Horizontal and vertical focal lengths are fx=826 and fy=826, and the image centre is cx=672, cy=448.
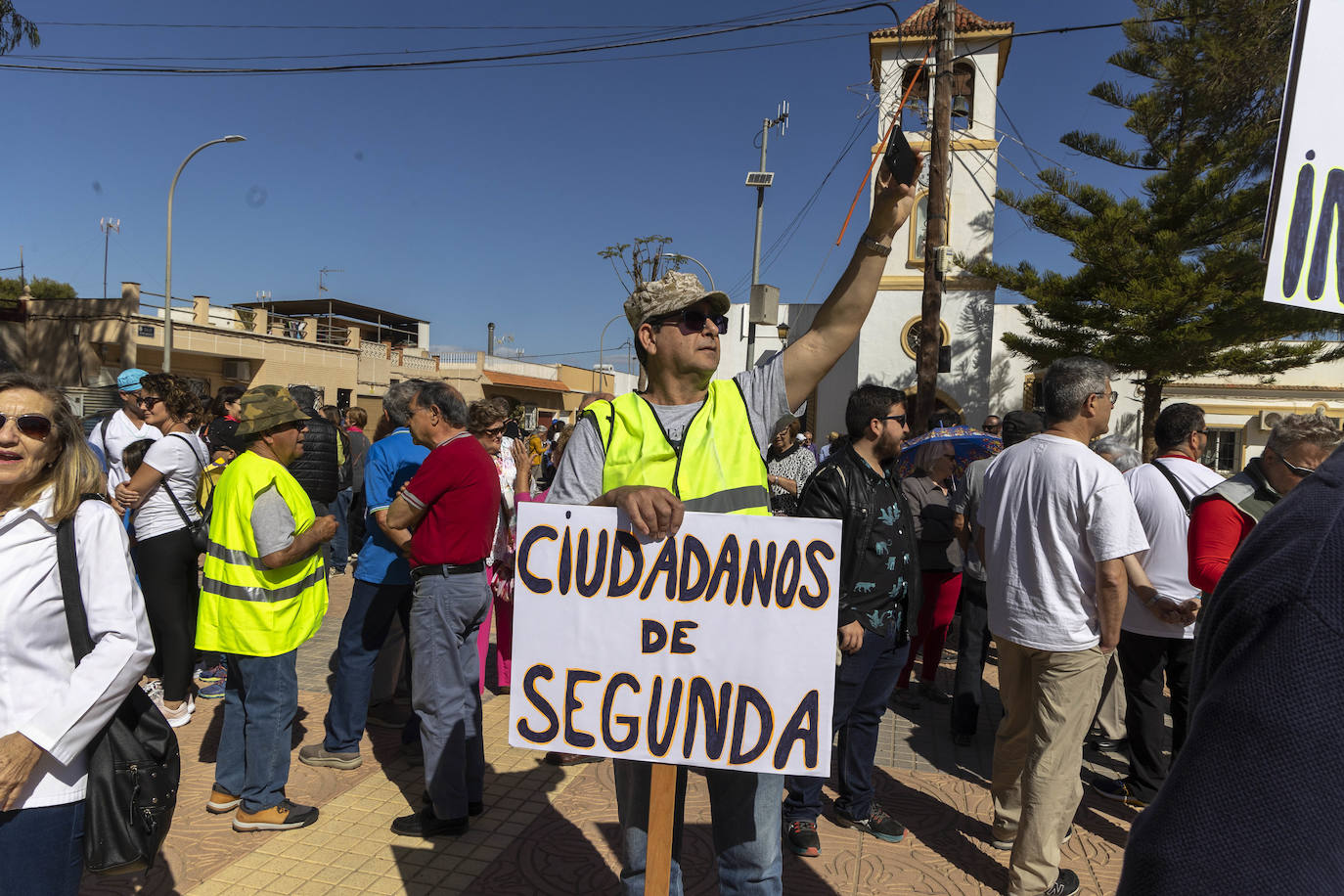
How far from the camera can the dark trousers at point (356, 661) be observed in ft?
14.8

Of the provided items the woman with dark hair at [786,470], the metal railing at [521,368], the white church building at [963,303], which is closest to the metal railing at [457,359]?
the metal railing at [521,368]

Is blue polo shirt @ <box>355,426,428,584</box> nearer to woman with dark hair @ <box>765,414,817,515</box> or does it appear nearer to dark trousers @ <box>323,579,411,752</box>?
dark trousers @ <box>323,579,411,752</box>

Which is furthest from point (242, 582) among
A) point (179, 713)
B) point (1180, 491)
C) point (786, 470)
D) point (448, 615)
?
point (786, 470)

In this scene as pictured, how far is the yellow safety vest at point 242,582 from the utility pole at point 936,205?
994cm

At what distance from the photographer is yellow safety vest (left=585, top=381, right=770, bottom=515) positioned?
2.28m

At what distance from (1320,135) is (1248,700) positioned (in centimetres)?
169

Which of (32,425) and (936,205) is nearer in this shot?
(32,425)

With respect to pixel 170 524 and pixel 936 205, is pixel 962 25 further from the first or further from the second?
pixel 170 524

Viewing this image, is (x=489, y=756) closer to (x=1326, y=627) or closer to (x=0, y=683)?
(x=0, y=683)

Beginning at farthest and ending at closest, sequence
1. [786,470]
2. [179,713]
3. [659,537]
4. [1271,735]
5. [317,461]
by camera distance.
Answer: [786,470]
[317,461]
[179,713]
[659,537]
[1271,735]

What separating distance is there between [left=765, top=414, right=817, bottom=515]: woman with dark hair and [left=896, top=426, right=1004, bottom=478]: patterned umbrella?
90 cm

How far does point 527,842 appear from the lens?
3764 millimetres

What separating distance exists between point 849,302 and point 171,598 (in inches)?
179

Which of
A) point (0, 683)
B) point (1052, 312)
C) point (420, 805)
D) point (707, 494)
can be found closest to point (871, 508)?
point (707, 494)
